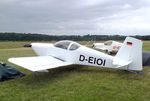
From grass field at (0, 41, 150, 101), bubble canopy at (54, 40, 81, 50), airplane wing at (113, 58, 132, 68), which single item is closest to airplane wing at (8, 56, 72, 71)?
grass field at (0, 41, 150, 101)

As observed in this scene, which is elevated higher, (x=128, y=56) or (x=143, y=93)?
(x=128, y=56)

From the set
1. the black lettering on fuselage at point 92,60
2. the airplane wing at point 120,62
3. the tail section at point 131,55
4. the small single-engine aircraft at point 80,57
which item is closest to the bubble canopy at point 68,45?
the small single-engine aircraft at point 80,57

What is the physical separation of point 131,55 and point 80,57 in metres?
2.30

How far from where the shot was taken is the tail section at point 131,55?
27.8 ft

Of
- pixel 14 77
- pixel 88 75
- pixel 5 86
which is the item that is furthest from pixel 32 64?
pixel 88 75

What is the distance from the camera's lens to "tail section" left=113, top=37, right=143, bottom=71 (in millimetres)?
8469

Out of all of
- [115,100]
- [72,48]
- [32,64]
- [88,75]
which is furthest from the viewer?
[72,48]

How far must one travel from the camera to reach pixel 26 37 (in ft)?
292

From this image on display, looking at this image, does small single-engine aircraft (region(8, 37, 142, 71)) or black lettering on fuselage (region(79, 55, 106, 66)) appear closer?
small single-engine aircraft (region(8, 37, 142, 71))

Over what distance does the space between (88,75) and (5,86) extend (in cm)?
315

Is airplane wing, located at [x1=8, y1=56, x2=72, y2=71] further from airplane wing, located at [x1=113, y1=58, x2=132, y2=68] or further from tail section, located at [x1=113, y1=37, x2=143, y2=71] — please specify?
tail section, located at [x1=113, y1=37, x2=143, y2=71]

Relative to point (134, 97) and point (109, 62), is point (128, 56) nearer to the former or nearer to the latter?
point (109, 62)

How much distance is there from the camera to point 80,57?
10031 millimetres

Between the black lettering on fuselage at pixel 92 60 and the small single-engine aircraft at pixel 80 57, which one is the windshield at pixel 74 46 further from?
the black lettering on fuselage at pixel 92 60
